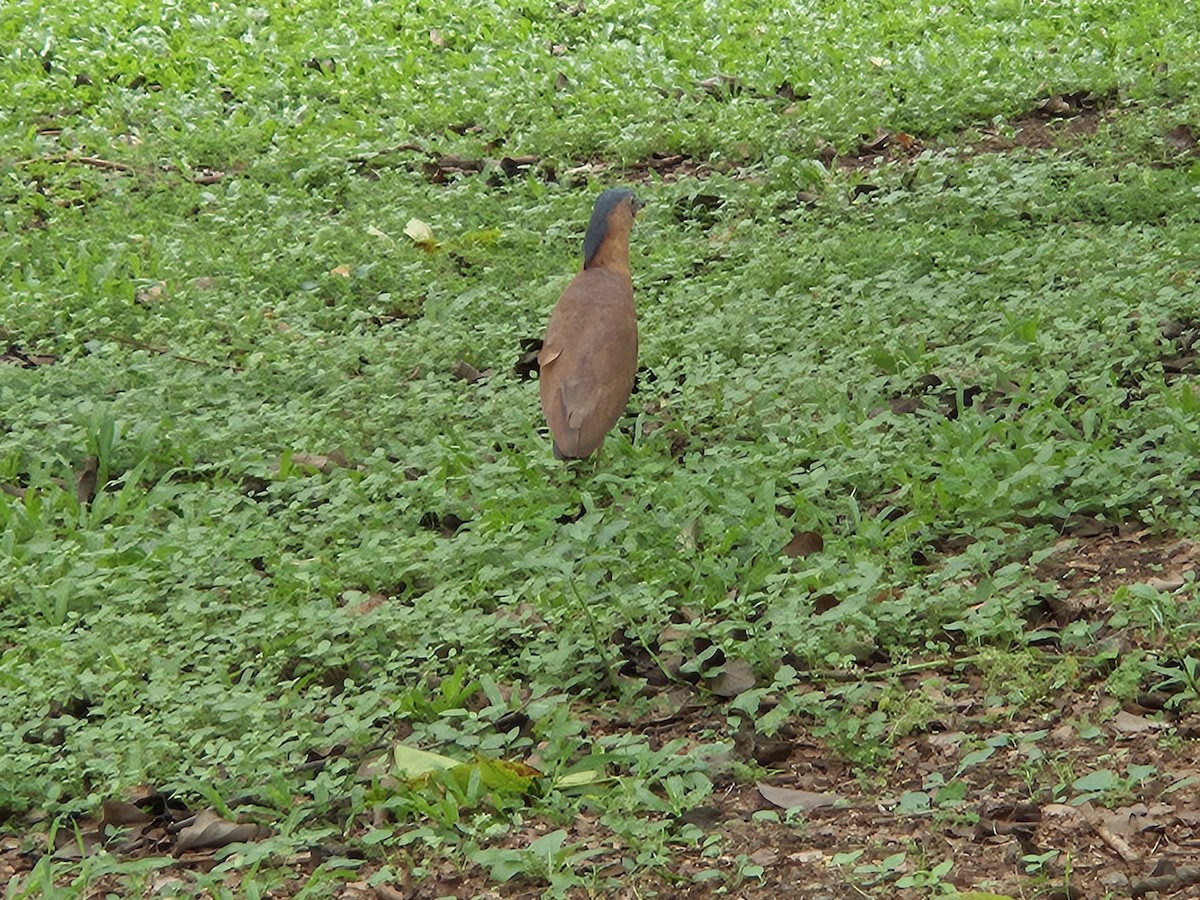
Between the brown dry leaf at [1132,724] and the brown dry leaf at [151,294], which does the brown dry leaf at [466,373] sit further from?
the brown dry leaf at [1132,724]

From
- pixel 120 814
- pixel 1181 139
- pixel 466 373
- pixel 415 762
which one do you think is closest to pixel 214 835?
pixel 120 814

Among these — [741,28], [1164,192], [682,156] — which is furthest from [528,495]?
[741,28]

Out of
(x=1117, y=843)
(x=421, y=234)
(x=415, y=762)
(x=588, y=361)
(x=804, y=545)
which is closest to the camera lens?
(x=1117, y=843)

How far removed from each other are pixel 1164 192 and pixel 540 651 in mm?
4414

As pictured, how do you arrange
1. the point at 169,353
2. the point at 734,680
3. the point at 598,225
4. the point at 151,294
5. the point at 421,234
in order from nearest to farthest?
the point at 734,680 < the point at 598,225 < the point at 169,353 < the point at 151,294 < the point at 421,234

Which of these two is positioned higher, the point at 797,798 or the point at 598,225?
the point at 598,225

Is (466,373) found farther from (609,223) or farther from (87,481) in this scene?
(87,481)

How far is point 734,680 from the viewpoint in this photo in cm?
453

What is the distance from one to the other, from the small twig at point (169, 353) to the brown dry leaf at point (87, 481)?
0.91 m

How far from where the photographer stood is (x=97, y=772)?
439 centimetres

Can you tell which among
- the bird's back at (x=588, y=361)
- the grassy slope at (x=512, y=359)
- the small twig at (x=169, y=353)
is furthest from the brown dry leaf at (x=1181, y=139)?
the small twig at (x=169, y=353)

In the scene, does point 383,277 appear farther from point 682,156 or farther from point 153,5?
point 153,5

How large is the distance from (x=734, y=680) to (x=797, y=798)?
0.57m

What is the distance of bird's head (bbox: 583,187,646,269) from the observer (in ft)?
22.6
